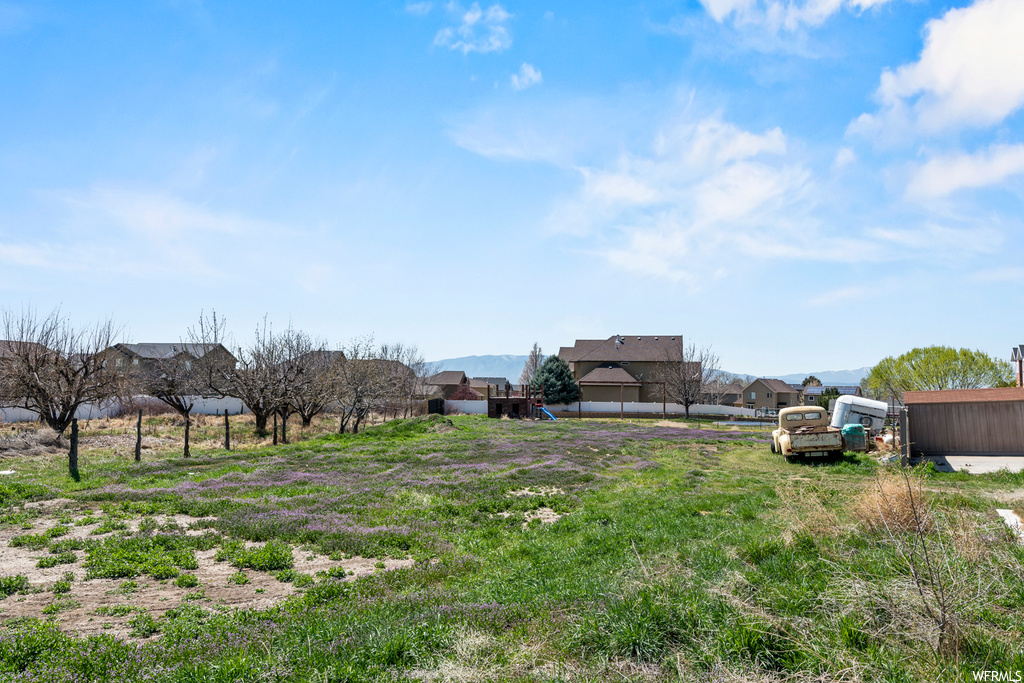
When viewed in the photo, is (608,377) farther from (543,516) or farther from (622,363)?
(543,516)

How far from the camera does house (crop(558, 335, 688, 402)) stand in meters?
64.4

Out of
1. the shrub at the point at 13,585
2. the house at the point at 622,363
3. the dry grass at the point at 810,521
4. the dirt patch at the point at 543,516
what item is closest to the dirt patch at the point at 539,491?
the dirt patch at the point at 543,516

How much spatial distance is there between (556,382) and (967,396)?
41.3 metres

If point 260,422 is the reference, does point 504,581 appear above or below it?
below

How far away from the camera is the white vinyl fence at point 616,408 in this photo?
182 feet

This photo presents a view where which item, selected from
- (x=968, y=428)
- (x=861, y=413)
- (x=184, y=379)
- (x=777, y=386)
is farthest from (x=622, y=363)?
(x=184, y=379)

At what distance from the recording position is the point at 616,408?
5534 centimetres

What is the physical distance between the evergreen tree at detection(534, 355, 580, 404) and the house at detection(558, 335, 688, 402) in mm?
3136

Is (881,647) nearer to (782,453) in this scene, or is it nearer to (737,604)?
(737,604)

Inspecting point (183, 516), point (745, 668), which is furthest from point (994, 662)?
point (183, 516)

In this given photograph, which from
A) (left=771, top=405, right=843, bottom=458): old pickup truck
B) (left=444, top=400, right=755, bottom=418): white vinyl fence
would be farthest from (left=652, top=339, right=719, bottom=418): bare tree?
(left=771, top=405, right=843, bottom=458): old pickup truck

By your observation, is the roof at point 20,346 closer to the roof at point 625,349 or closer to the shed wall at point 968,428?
the shed wall at point 968,428

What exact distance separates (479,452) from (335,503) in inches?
395

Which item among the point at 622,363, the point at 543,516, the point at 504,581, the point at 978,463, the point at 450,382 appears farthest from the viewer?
the point at 450,382
